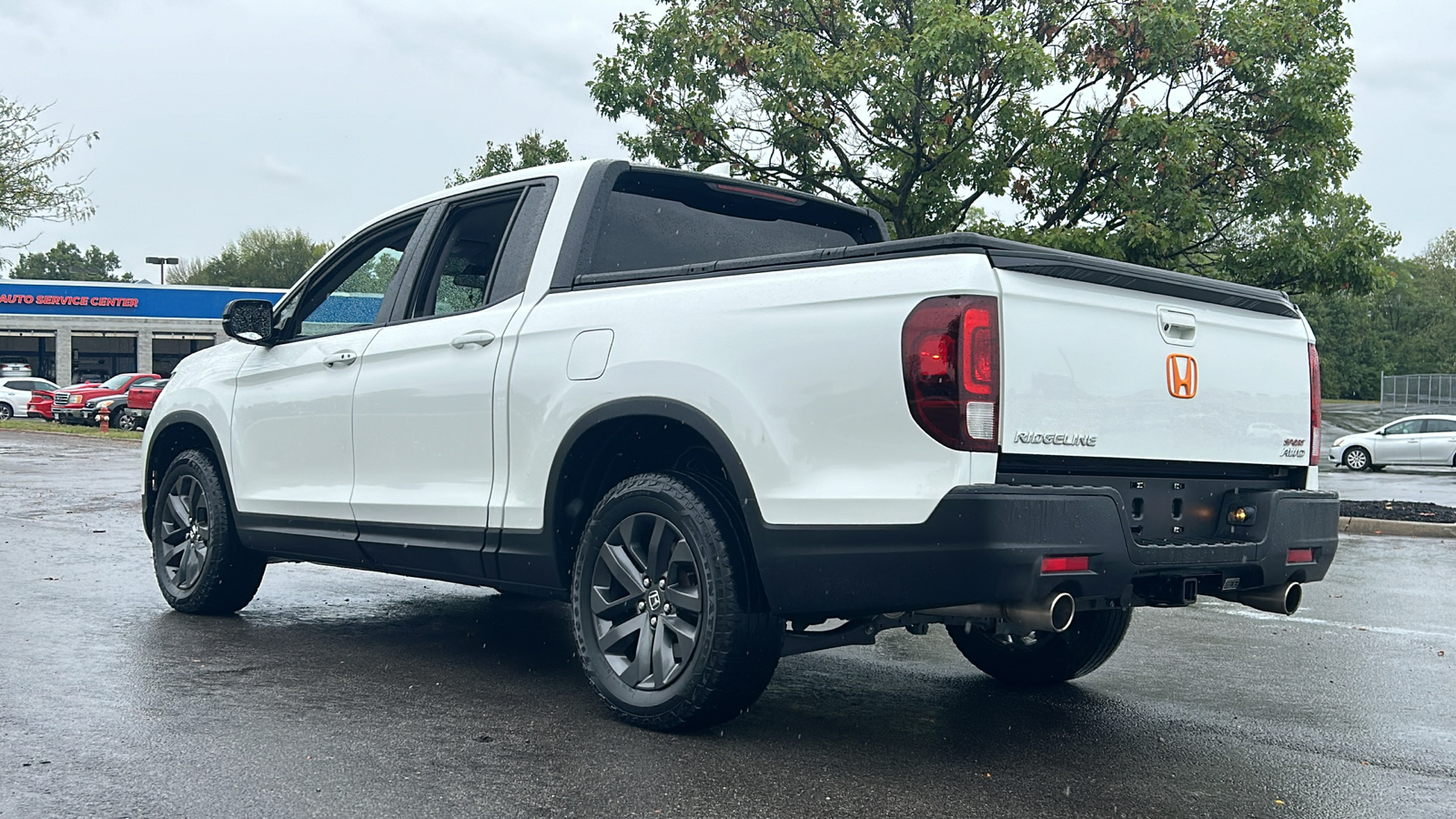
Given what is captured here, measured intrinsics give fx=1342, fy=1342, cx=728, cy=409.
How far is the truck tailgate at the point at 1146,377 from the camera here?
381 cm

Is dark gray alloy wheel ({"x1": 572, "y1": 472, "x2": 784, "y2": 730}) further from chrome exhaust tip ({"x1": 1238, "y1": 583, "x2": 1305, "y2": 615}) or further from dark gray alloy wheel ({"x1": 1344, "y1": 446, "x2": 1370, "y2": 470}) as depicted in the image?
dark gray alloy wheel ({"x1": 1344, "y1": 446, "x2": 1370, "y2": 470})

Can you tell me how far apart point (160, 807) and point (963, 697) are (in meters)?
2.93

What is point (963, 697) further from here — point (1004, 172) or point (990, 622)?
point (1004, 172)

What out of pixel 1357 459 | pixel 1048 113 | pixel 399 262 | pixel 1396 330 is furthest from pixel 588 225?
pixel 1396 330

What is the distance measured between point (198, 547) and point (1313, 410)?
16.9 feet

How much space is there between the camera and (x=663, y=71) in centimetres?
1493

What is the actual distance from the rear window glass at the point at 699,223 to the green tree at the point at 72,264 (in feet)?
433

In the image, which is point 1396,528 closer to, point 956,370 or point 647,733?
point 647,733

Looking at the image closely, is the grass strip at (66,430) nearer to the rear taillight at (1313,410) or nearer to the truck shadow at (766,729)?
the truck shadow at (766,729)

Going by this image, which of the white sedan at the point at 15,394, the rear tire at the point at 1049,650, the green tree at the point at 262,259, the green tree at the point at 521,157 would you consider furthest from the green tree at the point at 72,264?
the rear tire at the point at 1049,650

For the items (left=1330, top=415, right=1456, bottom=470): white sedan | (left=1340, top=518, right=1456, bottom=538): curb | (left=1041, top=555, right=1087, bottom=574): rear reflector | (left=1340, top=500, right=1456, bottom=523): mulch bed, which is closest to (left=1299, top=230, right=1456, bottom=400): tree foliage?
(left=1330, top=415, right=1456, bottom=470): white sedan

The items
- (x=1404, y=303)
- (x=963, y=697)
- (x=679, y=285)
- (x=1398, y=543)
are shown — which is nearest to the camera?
(x=679, y=285)

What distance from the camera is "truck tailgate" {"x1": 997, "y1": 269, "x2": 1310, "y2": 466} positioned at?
3.81 meters

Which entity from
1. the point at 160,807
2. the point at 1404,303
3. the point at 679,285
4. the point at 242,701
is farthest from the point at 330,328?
the point at 1404,303
